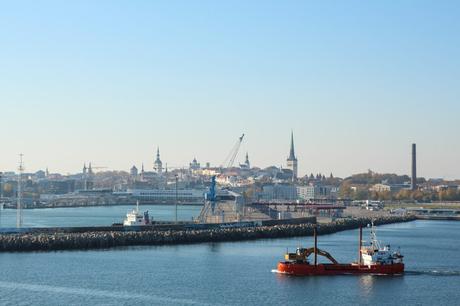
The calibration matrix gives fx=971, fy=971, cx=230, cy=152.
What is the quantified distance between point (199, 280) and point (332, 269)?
6483mm

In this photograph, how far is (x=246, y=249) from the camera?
2245 inches

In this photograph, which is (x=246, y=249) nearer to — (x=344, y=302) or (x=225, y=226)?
(x=225, y=226)

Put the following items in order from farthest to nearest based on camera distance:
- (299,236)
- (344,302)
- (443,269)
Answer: (299,236)
(443,269)
(344,302)

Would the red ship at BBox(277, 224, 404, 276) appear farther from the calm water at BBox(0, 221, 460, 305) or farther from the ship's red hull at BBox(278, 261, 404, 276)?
the calm water at BBox(0, 221, 460, 305)

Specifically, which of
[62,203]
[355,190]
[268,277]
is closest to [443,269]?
[268,277]

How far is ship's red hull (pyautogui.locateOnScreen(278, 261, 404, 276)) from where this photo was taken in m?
44.3

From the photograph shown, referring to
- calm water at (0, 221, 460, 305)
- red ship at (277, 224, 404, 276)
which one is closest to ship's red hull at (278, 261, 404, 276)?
red ship at (277, 224, 404, 276)

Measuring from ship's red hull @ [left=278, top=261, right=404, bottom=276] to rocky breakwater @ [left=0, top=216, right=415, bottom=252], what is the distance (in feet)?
49.6

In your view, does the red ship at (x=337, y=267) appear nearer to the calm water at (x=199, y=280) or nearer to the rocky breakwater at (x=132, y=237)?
the calm water at (x=199, y=280)

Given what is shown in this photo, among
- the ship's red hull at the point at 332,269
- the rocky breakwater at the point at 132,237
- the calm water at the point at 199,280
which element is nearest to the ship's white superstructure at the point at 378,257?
the ship's red hull at the point at 332,269

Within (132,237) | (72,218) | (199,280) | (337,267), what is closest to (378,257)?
(337,267)

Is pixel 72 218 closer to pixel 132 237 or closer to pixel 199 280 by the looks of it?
pixel 132 237

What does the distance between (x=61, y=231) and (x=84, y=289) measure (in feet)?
72.8

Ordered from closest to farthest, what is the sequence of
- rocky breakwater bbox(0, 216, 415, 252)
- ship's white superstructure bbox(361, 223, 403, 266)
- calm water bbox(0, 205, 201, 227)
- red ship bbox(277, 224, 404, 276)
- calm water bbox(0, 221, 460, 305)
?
1. calm water bbox(0, 221, 460, 305)
2. red ship bbox(277, 224, 404, 276)
3. ship's white superstructure bbox(361, 223, 403, 266)
4. rocky breakwater bbox(0, 216, 415, 252)
5. calm water bbox(0, 205, 201, 227)
